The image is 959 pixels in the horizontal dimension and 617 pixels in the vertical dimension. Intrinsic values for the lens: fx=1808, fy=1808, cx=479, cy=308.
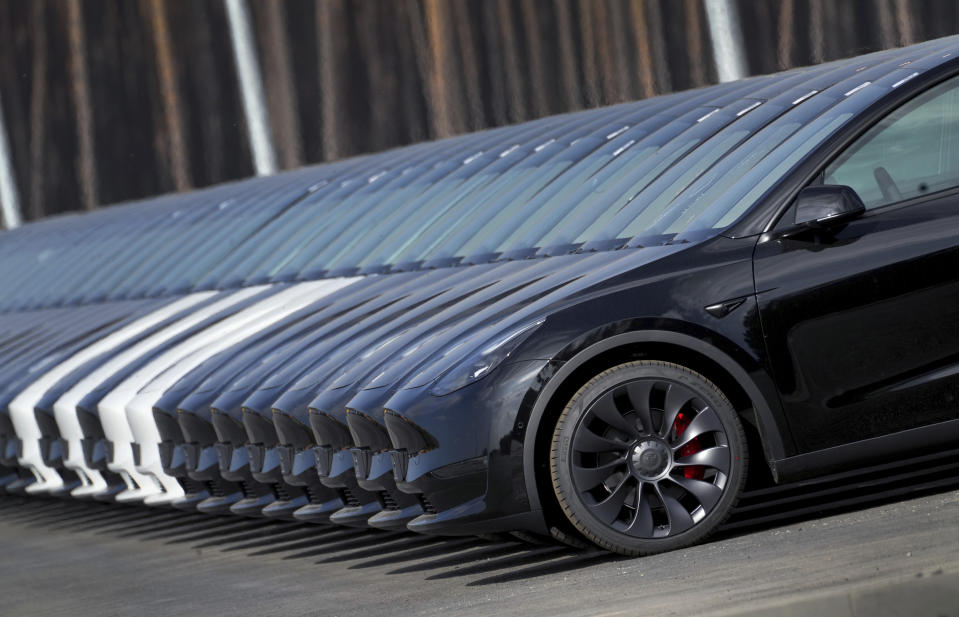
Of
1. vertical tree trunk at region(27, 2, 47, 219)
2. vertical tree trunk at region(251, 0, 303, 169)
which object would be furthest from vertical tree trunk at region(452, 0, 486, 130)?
vertical tree trunk at region(27, 2, 47, 219)

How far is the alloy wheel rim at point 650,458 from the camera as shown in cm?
709

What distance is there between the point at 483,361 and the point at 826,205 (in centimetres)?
149

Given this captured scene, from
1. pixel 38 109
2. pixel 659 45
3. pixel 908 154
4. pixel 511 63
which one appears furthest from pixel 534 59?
pixel 908 154

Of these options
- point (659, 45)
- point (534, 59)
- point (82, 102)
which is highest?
point (82, 102)

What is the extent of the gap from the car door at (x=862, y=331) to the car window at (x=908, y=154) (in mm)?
286

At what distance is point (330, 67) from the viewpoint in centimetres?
2780

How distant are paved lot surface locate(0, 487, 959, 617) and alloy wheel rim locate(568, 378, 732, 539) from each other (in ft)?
0.64

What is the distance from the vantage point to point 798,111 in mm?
8891

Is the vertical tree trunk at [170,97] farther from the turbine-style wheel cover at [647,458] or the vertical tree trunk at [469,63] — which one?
the turbine-style wheel cover at [647,458]

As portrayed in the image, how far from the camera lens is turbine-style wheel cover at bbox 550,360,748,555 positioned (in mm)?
7062

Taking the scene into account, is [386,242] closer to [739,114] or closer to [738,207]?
[739,114]

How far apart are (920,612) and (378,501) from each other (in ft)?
11.5

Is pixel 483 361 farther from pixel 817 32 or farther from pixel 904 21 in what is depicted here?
pixel 817 32

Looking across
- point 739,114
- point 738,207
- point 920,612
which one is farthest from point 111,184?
point 920,612
